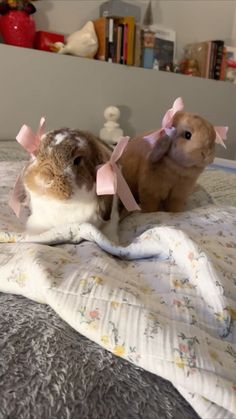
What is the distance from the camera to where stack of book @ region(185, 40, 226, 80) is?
2607 mm

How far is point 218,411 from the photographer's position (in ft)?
1.10

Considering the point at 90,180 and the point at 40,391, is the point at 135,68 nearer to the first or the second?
the point at 90,180

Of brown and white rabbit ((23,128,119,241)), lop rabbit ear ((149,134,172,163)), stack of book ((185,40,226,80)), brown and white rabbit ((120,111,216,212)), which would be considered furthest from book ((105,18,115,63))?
brown and white rabbit ((23,128,119,241))

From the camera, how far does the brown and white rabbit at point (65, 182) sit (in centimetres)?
62

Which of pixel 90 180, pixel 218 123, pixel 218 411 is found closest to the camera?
pixel 218 411

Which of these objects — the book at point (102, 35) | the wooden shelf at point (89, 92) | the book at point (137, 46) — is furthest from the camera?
the book at point (137, 46)

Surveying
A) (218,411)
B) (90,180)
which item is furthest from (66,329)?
(90,180)

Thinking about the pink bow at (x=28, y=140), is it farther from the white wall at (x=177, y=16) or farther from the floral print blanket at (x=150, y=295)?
the white wall at (x=177, y=16)

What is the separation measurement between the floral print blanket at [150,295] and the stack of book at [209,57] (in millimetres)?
2253

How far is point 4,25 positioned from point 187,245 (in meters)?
1.80

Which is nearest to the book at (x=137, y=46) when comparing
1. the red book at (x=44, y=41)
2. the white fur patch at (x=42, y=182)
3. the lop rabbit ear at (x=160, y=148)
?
the red book at (x=44, y=41)

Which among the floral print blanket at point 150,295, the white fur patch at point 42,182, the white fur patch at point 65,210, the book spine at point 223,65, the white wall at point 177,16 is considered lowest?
the floral print blanket at point 150,295

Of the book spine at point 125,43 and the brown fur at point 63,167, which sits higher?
the book spine at point 125,43

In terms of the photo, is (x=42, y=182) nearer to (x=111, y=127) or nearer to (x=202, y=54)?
(x=111, y=127)
